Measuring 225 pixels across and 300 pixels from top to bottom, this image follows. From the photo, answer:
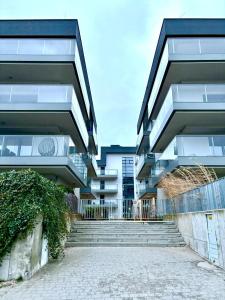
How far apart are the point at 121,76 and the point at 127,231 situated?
28.4 m

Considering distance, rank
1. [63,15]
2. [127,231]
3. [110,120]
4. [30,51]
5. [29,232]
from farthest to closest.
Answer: [110,120] < [63,15] < [30,51] < [127,231] < [29,232]

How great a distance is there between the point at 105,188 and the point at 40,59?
2739 cm

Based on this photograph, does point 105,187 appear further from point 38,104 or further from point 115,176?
point 38,104

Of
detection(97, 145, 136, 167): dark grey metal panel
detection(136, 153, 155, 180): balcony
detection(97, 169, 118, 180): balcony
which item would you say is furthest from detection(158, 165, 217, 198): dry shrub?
detection(97, 145, 136, 167): dark grey metal panel

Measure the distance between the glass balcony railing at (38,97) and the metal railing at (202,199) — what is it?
25.0 feet

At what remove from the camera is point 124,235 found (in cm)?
1120

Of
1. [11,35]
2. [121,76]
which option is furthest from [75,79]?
[121,76]

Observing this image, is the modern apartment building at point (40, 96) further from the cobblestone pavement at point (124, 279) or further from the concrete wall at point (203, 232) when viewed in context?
the concrete wall at point (203, 232)

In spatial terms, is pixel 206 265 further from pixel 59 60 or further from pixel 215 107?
pixel 59 60

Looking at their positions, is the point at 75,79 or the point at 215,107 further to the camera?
the point at 75,79

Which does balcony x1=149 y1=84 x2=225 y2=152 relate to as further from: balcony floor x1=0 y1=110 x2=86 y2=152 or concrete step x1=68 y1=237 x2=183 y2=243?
concrete step x1=68 y1=237 x2=183 y2=243

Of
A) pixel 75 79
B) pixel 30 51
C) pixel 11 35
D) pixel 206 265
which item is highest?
pixel 11 35

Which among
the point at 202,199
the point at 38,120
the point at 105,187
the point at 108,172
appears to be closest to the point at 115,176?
the point at 108,172

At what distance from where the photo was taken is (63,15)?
18.3 meters
